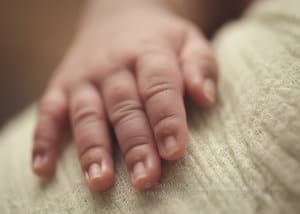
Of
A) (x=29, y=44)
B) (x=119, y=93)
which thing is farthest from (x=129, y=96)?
(x=29, y=44)

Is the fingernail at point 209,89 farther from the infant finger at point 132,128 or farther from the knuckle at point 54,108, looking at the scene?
the knuckle at point 54,108

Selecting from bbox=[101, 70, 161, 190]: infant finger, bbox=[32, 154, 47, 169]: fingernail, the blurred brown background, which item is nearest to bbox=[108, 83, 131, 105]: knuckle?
bbox=[101, 70, 161, 190]: infant finger

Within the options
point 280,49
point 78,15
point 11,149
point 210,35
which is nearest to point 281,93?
point 280,49

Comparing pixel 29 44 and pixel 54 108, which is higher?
pixel 54 108

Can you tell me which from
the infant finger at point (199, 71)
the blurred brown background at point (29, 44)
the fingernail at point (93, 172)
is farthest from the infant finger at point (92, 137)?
the blurred brown background at point (29, 44)

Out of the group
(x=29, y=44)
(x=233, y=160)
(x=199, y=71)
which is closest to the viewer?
(x=233, y=160)

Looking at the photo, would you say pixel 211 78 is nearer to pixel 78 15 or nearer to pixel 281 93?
pixel 281 93

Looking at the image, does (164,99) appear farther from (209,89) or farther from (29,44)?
(29,44)
